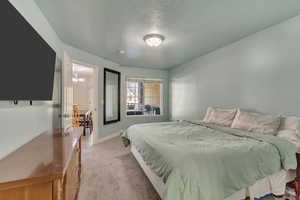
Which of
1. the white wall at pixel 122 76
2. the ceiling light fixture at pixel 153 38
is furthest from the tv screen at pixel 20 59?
the white wall at pixel 122 76

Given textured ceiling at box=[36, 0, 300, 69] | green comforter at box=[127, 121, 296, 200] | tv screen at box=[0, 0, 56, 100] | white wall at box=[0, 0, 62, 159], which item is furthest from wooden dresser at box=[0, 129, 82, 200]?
textured ceiling at box=[36, 0, 300, 69]

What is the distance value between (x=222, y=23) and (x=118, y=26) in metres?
1.74

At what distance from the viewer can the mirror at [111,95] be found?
4705mm

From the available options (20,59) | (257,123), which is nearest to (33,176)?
(20,59)

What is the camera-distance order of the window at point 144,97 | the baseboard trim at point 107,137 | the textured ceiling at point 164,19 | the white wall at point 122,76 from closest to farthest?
the textured ceiling at point 164,19
the white wall at point 122,76
the baseboard trim at point 107,137
the window at point 144,97

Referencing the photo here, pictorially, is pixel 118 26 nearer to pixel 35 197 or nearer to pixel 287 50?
pixel 35 197

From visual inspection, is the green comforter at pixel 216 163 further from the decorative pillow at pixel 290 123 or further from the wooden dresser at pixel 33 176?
the wooden dresser at pixel 33 176

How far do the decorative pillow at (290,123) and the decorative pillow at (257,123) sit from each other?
9 centimetres

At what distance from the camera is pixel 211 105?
153 inches

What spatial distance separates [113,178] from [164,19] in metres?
2.66

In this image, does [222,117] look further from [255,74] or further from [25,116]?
[25,116]

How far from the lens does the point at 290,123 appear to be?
6.97 ft

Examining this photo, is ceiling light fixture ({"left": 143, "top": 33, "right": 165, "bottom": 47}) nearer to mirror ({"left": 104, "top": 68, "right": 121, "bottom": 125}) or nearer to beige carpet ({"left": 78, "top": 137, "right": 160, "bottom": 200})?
mirror ({"left": 104, "top": 68, "right": 121, "bottom": 125})

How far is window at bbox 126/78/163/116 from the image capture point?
6.07 meters
